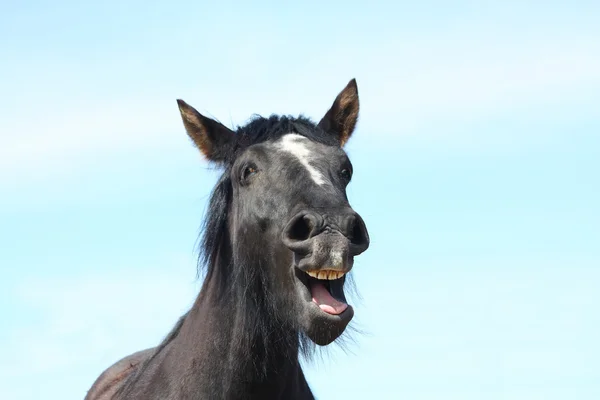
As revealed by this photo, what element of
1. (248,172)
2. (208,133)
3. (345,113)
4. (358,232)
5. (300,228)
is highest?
(345,113)

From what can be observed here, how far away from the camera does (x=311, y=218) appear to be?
563cm

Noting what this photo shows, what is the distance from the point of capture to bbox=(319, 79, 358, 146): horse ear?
24.8ft

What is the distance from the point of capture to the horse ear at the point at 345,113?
756 centimetres

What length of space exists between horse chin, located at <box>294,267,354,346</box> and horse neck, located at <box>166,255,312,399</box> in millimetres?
471

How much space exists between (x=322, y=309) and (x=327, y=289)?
0.25 metres

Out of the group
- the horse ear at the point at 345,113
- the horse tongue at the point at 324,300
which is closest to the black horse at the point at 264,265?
the horse tongue at the point at 324,300

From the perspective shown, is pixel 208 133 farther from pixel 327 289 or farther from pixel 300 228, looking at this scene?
pixel 327 289

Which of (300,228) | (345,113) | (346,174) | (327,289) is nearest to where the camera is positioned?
(300,228)

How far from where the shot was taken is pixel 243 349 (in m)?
6.27

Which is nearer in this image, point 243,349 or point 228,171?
point 243,349

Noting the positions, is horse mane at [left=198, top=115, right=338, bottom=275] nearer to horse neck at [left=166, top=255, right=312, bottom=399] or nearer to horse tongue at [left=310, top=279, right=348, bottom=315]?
horse neck at [left=166, top=255, right=312, bottom=399]

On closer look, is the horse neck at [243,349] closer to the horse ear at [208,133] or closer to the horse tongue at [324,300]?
the horse tongue at [324,300]

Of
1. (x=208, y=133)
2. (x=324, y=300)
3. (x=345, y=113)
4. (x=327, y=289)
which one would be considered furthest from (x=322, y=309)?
(x=345, y=113)

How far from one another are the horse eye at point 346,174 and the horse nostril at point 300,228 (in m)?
0.91
